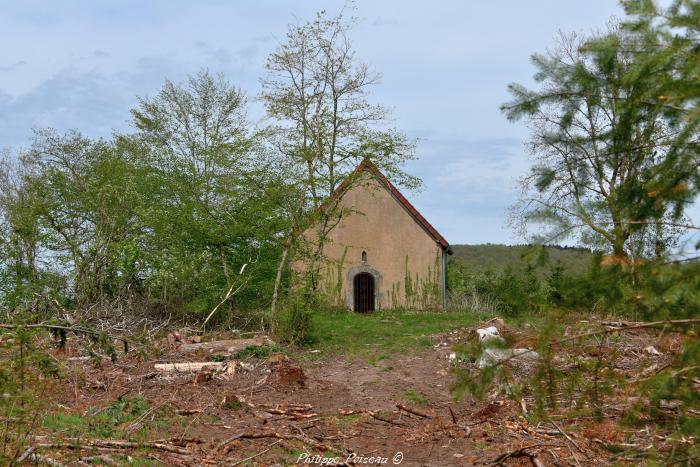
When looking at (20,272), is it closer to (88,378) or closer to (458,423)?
(88,378)

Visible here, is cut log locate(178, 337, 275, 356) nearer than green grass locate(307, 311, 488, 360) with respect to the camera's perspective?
Yes

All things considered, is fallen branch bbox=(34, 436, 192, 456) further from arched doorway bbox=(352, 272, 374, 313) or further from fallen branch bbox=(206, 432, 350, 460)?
arched doorway bbox=(352, 272, 374, 313)

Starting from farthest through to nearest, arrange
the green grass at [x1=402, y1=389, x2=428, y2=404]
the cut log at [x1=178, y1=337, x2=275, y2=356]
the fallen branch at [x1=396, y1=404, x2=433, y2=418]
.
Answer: the cut log at [x1=178, y1=337, x2=275, y2=356] → the green grass at [x1=402, y1=389, x2=428, y2=404] → the fallen branch at [x1=396, y1=404, x2=433, y2=418]

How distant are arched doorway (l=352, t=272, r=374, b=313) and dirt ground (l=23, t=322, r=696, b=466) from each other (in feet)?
40.2

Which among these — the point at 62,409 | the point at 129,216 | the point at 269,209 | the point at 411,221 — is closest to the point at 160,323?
the point at 269,209

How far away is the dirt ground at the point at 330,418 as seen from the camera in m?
7.59

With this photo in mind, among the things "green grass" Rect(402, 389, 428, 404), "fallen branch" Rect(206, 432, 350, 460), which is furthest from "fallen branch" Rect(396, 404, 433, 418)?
"fallen branch" Rect(206, 432, 350, 460)

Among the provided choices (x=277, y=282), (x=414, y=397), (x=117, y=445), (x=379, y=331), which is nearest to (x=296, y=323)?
(x=277, y=282)

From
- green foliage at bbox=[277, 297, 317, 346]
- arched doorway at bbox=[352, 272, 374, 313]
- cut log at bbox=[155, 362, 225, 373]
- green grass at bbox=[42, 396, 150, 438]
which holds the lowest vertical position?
green grass at bbox=[42, 396, 150, 438]

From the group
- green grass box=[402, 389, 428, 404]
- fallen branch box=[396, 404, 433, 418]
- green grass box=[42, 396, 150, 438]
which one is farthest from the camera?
green grass box=[402, 389, 428, 404]

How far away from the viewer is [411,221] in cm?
2662

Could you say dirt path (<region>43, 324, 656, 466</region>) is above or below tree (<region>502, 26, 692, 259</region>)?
below

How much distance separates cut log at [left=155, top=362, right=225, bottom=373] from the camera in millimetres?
12547

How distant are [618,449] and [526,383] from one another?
1439 mm
